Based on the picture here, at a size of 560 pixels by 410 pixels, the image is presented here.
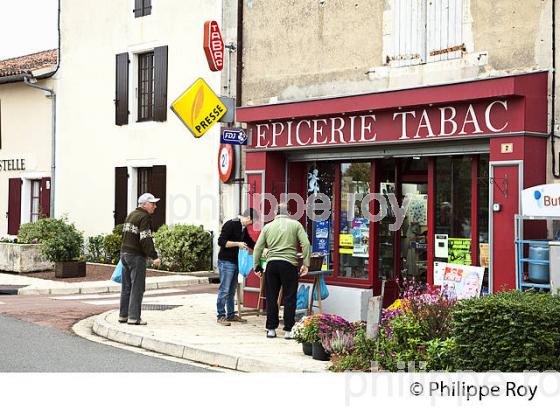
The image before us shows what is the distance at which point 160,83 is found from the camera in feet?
69.5

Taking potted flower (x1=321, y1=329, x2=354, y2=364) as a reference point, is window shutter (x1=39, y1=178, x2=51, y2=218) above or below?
above

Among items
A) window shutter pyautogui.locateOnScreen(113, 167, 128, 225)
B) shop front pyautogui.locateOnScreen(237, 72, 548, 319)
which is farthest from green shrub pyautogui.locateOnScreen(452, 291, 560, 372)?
window shutter pyautogui.locateOnScreen(113, 167, 128, 225)

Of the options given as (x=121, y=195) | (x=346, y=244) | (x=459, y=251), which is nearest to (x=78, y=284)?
(x=121, y=195)

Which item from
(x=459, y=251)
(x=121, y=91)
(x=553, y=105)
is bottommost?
(x=459, y=251)

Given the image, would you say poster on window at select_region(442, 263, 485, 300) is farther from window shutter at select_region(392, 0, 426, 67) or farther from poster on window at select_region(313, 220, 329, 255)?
window shutter at select_region(392, 0, 426, 67)

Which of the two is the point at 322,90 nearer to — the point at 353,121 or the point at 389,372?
the point at 353,121

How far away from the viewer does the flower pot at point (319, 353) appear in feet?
29.9

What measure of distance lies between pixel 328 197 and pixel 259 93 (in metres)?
2.37

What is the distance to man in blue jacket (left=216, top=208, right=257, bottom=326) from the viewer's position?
1173 centimetres

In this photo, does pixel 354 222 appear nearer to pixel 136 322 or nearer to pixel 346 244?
pixel 346 244

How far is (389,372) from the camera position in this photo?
26.7ft

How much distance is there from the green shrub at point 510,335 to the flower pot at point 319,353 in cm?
189

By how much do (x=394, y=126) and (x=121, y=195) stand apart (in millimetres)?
12198

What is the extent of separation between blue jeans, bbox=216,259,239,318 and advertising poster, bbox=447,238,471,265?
9.94ft
